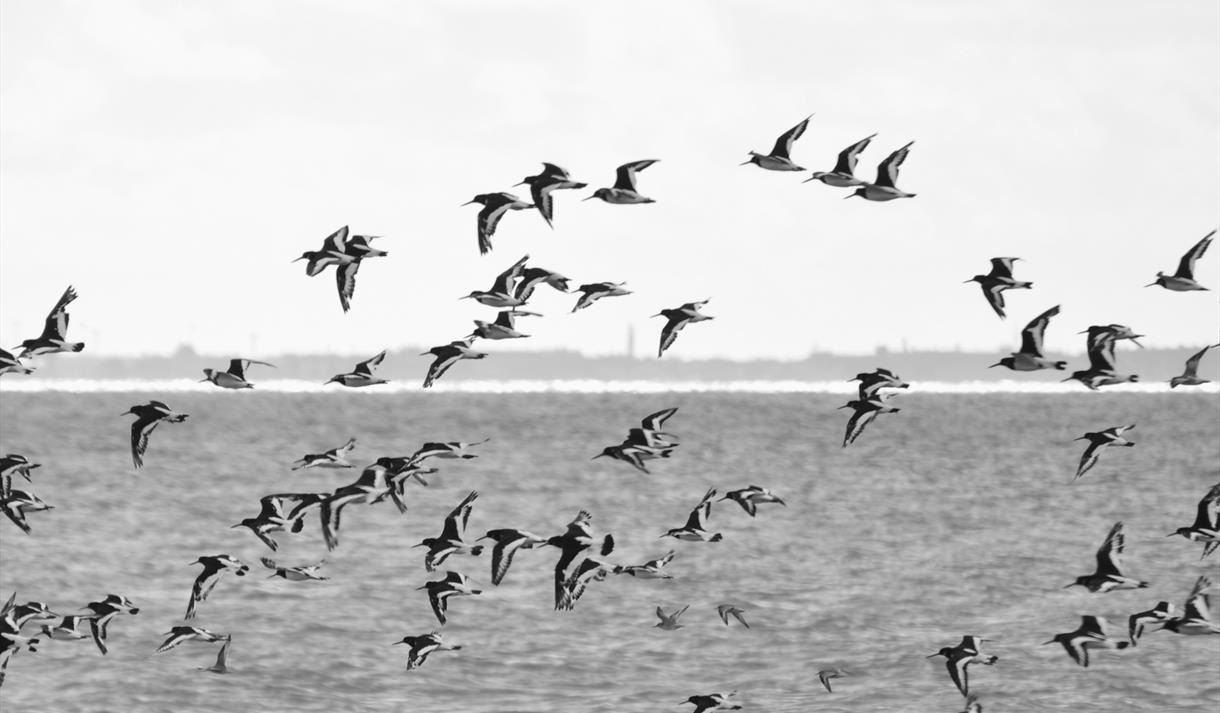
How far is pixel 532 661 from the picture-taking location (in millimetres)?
54906

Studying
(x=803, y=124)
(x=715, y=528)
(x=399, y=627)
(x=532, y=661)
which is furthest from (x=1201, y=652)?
(x=715, y=528)

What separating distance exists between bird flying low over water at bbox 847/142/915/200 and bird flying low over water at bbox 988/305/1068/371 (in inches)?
105

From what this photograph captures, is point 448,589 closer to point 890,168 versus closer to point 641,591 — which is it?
point 890,168

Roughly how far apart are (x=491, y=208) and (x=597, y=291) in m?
2.14

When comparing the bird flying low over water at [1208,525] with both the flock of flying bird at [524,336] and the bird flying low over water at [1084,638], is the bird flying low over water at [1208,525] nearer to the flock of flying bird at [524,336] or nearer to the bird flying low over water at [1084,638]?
the flock of flying bird at [524,336]

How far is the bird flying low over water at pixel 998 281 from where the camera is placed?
2850 cm

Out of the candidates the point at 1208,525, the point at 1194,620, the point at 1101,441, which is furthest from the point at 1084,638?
the point at 1101,441

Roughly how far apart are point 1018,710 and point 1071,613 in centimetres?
1816

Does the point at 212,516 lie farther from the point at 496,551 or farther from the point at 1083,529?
the point at 496,551

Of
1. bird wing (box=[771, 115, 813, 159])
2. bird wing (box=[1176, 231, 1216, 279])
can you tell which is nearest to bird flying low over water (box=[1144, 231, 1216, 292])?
bird wing (box=[1176, 231, 1216, 279])

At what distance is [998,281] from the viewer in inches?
1134

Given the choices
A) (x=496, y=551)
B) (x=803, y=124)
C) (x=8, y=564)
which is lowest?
(x=8, y=564)

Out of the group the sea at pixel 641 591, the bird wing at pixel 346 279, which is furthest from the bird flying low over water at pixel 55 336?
the sea at pixel 641 591

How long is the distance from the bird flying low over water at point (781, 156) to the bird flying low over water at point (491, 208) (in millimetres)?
3503
